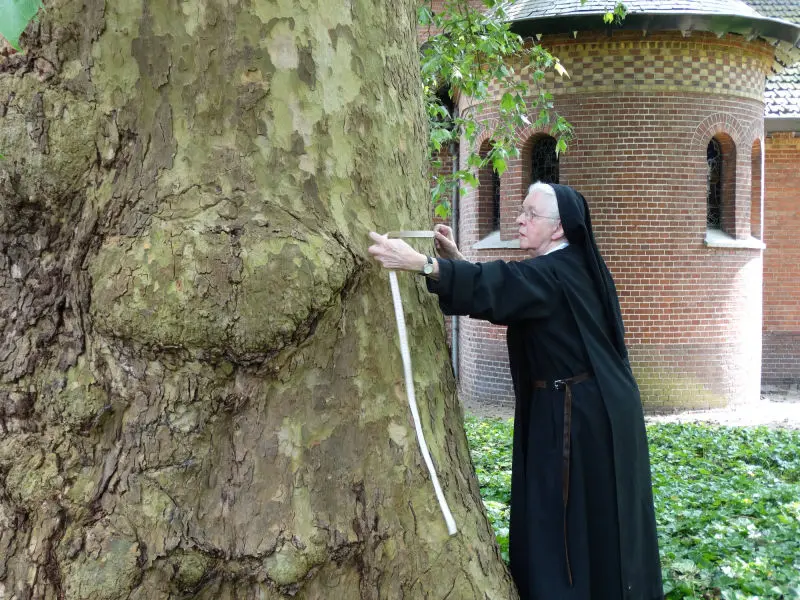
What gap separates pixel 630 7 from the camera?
1049 cm

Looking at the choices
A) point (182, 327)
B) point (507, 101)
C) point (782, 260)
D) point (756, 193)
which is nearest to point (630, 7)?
point (756, 193)

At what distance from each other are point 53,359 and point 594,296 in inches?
74.8

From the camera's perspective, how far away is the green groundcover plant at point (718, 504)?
377 centimetres

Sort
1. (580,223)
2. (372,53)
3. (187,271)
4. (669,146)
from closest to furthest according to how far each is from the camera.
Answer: (187,271) → (372,53) → (580,223) → (669,146)

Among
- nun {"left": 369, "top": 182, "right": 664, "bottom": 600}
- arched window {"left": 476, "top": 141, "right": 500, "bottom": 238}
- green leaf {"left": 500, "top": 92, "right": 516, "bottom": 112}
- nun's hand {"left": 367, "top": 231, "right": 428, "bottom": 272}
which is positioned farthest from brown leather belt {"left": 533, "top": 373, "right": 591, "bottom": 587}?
arched window {"left": 476, "top": 141, "right": 500, "bottom": 238}

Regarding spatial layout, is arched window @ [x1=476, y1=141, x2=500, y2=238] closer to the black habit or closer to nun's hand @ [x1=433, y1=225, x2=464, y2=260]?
nun's hand @ [x1=433, y1=225, x2=464, y2=260]

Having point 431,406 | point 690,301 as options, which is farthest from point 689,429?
point 431,406

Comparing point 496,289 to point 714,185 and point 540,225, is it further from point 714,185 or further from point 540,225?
point 714,185

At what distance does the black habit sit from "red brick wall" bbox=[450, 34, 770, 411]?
27.0 ft

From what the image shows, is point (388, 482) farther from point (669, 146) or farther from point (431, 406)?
point (669, 146)

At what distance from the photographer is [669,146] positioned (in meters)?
10.9

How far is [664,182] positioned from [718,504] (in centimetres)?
639

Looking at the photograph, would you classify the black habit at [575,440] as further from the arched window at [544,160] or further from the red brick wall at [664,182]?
the arched window at [544,160]

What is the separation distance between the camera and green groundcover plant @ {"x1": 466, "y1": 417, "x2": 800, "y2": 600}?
12.4ft
